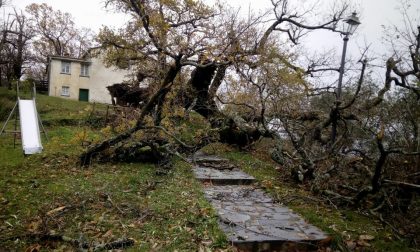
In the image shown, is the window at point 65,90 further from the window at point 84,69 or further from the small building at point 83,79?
the window at point 84,69

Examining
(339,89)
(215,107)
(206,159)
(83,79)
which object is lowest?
(206,159)

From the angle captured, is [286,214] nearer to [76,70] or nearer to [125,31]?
[125,31]

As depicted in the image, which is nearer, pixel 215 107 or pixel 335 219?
pixel 335 219

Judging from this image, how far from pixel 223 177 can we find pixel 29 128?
23.3 ft

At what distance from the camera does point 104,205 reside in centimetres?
531

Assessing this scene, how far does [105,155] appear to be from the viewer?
838cm

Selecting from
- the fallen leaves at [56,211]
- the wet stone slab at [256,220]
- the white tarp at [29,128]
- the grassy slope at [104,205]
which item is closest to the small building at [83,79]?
the white tarp at [29,128]

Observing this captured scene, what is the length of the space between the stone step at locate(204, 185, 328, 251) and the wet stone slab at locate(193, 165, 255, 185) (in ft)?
2.44

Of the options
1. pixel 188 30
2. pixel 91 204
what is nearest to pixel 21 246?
pixel 91 204

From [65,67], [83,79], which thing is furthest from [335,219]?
[65,67]

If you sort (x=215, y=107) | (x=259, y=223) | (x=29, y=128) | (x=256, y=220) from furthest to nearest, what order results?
(x=215, y=107) < (x=29, y=128) < (x=256, y=220) < (x=259, y=223)

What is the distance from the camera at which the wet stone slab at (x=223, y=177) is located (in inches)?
288

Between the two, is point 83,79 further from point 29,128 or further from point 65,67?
point 29,128

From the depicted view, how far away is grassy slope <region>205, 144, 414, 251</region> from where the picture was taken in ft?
14.5
